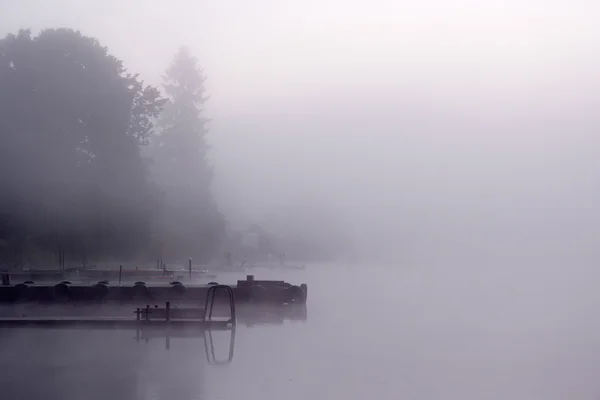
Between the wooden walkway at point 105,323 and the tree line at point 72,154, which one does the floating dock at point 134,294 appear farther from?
the tree line at point 72,154

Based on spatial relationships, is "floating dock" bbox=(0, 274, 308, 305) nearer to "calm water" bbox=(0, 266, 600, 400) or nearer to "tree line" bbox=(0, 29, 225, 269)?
"calm water" bbox=(0, 266, 600, 400)

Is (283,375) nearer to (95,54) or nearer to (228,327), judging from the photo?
(228,327)

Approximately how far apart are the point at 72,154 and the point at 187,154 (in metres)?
28.9

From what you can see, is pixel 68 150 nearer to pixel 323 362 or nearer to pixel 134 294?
pixel 134 294

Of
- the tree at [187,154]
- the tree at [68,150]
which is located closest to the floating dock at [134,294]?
the tree at [68,150]

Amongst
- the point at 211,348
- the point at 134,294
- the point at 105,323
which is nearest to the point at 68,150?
the point at 134,294

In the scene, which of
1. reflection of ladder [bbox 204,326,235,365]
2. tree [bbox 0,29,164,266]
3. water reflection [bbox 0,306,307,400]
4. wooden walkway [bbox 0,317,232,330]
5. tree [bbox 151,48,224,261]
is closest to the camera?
water reflection [bbox 0,306,307,400]

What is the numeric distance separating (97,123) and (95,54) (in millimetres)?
4560

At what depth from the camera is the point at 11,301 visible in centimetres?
2550

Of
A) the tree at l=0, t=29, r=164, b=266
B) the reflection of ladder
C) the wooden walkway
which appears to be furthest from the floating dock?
the tree at l=0, t=29, r=164, b=266

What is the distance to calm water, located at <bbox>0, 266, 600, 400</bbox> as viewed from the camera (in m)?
11.8

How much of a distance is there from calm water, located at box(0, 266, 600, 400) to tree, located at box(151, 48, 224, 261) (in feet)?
129

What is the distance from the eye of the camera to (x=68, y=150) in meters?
43.7

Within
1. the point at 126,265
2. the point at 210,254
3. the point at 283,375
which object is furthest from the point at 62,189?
the point at 283,375
